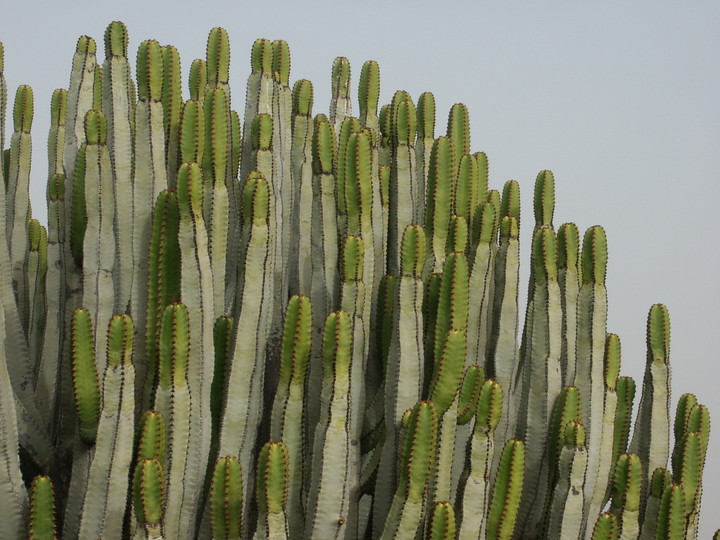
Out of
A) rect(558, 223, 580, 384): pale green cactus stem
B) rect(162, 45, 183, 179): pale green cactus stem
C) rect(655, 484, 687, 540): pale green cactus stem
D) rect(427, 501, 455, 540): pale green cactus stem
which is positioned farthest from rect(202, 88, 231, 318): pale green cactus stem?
rect(655, 484, 687, 540): pale green cactus stem

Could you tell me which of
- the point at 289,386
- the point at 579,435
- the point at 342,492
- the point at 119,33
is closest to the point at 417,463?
the point at 342,492

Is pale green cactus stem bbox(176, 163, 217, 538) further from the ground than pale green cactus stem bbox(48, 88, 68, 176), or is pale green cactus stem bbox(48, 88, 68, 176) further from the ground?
pale green cactus stem bbox(48, 88, 68, 176)

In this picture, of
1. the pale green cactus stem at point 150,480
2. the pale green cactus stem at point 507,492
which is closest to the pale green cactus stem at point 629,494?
the pale green cactus stem at point 507,492

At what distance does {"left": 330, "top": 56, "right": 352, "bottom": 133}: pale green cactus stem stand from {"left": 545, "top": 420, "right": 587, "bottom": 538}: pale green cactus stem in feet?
7.37

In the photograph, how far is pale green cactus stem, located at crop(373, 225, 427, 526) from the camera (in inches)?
128

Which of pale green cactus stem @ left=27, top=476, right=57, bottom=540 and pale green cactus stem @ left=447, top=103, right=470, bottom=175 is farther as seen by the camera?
pale green cactus stem @ left=447, top=103, right=470, bottom=175

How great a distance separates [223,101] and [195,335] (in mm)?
953

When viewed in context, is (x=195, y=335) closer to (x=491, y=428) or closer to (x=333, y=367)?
(x=333, y=367)

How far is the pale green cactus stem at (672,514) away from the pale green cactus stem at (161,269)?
2.03 metres

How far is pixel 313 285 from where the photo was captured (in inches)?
149

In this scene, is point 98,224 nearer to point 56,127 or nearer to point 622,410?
point 56,127

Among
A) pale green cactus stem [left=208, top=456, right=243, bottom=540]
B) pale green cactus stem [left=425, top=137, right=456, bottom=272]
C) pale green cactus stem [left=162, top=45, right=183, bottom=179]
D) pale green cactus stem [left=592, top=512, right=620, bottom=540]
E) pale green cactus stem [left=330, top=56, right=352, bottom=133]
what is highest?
pale green cactus stem [left=330, top=56, right=352, bottom=133]

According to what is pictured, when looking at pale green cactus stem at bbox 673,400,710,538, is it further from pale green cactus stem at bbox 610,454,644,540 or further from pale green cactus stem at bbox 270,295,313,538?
pale green cactus stem at bbox 270,295,313,538

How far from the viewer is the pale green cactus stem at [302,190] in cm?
401
